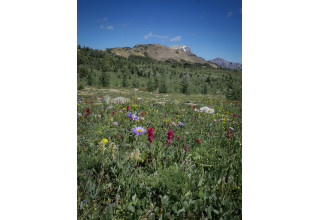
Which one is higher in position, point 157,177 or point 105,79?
point 105,79

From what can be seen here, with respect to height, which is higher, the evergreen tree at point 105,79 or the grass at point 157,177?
the evergreen tree at point 105,79

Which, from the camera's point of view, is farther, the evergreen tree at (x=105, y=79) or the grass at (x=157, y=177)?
the evergreen tree at (x=105, y=79)

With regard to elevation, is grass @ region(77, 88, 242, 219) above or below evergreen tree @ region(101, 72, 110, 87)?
below

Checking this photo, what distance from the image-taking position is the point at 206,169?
73.0 inches

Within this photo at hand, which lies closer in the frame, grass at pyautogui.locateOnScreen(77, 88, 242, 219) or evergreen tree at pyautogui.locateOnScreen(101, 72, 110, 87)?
grass at pyautogui.locateOnScreen(77, 88, 242, 219)

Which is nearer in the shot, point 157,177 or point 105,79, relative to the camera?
point 157,177
